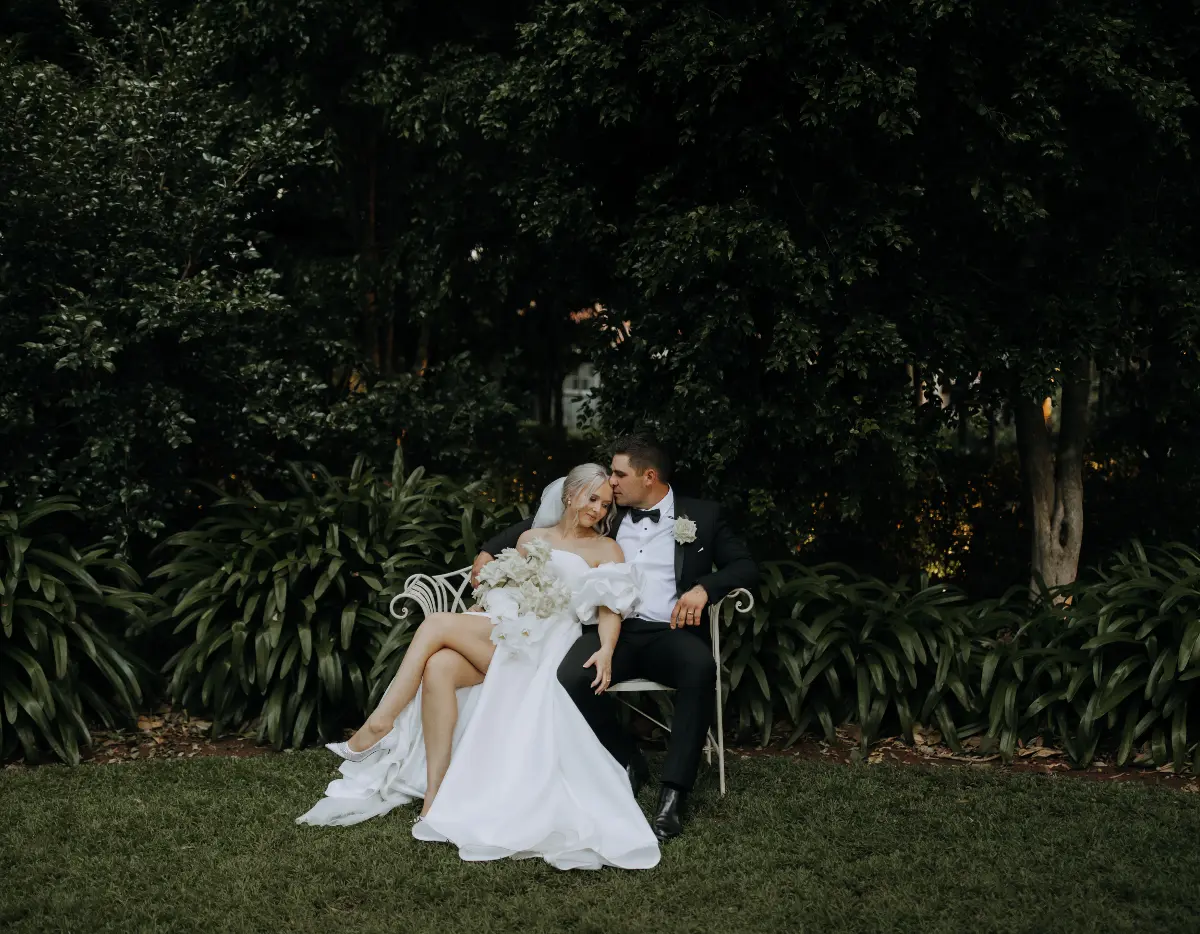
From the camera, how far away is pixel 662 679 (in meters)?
5.03

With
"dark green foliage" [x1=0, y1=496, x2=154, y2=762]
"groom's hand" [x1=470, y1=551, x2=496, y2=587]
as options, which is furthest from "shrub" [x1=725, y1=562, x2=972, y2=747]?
"dark green foliage" [x1=0, y1=496, x2=154, y2=762]

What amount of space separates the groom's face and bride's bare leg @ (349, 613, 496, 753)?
0.78m

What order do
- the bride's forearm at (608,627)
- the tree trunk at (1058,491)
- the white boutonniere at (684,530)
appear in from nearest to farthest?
the bride's forearm at (608,627) < the white boutonniere at (684,530) < the tree trunk at (1058,491)

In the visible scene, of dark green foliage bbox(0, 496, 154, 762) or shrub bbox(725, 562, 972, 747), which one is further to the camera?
shrub bbox(725, 562, 972, 747)

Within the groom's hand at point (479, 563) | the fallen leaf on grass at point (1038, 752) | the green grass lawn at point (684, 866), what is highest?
the groom's hand at point (479, 563)

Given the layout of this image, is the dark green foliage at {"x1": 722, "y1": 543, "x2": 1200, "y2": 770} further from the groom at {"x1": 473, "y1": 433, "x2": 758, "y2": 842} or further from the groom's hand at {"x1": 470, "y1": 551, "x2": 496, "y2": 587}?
the groom's hand at {"x1": 470, "y1": 551, "x2": 496, "y2": 587}

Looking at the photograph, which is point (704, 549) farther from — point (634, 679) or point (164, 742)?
point (164, 742)

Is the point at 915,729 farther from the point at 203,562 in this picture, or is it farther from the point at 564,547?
the point at 203,562

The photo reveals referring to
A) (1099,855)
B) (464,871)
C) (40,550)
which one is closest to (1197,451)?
(1099,855)

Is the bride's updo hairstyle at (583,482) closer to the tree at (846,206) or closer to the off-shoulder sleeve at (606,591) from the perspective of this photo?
the off-shoulder sleeve at (606,591)

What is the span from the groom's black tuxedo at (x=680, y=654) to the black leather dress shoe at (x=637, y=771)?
27mm

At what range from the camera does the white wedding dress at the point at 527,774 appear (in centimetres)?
434

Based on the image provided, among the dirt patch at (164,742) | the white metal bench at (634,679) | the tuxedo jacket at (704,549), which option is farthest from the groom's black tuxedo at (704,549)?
the dirt patch at (164,742)

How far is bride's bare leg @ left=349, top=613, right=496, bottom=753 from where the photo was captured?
4902 millimetres
